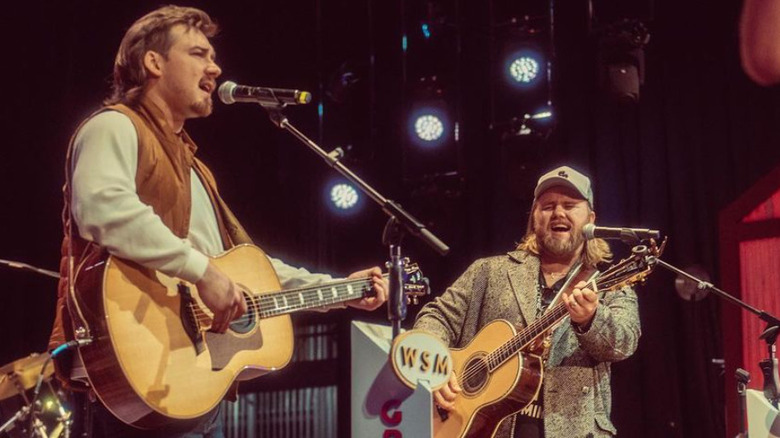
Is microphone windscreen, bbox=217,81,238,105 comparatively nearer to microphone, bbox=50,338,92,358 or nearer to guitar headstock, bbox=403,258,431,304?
guitar headstock, bbox=403,258,431,304

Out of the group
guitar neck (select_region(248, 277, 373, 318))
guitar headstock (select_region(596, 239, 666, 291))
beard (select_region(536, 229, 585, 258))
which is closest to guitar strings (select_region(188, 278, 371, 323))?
guitar neck (select_region(248, 277, 373, 318))

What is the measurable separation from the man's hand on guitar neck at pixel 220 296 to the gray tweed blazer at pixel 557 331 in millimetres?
1578

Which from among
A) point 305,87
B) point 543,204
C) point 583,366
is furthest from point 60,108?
point 583,366

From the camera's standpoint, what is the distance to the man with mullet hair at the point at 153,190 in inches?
117

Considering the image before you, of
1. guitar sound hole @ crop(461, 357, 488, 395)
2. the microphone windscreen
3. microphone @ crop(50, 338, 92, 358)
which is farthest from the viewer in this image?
guitar sound hole @ crop(461, 357, 488, 395)

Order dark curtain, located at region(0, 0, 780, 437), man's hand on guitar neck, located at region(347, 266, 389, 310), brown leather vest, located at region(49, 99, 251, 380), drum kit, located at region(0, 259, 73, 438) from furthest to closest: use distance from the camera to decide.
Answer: dark curtain, located at region(0, 0, 780, 437), drum kit, located at region(0, 259, 73, 438), man's hand on guitar neck, located at region(347, 266, 389, 310), brown leather vest, located at region(49, 99, 251, 380)

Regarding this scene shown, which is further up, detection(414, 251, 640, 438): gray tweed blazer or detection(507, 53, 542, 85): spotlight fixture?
detection(507, 53, 542, 85): spotlight fixture

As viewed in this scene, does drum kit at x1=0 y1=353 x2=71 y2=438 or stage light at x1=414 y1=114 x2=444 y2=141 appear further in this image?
stage light at x1=414 y1=114 x2=444 y2=141

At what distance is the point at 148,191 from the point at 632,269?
85.4 inches

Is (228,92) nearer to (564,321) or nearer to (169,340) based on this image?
(169,340)

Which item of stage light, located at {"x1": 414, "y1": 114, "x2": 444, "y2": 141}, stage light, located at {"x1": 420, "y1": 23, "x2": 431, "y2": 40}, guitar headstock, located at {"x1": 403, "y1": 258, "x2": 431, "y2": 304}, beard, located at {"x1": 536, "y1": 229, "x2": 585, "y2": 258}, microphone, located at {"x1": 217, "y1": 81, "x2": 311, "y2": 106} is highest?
stage light, located at {"x1": 420, "y1": 23, "x2": 431, "y2": 40}

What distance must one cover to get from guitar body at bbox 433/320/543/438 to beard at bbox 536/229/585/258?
65 centimetres

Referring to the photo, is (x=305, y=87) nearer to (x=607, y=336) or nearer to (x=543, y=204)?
(x=543, y=204)

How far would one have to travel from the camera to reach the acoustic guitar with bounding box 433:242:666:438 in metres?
4.09
